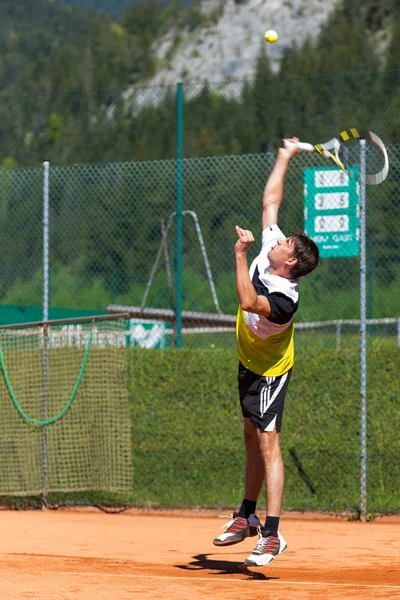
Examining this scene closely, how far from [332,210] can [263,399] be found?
10.6 feet

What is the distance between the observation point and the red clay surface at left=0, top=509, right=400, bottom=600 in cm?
578

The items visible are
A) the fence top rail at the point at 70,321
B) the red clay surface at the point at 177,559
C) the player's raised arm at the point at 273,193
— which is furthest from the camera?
the fence top rail at the point at 70,321

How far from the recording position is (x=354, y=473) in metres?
9.08

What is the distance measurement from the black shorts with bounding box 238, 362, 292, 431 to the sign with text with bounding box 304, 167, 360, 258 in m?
2.95

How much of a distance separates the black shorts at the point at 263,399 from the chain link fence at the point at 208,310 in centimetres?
266

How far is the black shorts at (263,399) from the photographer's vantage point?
6.39 meters

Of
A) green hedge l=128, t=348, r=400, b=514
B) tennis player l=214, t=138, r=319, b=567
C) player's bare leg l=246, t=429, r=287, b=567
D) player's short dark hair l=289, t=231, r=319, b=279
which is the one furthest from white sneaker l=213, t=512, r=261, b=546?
green hedge l=128, t=348, r=400, b=514

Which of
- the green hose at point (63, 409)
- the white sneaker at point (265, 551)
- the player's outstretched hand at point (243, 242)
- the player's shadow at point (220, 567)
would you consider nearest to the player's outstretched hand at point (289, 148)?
the player's outstretched hand at point (243, 242)

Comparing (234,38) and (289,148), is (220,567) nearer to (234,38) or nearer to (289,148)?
(289,148)

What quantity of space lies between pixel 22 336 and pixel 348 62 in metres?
53.7

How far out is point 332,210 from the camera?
9.26m

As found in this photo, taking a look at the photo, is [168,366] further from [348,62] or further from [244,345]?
[348,62]

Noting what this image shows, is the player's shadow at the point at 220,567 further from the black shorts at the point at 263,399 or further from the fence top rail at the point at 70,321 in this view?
the fence top rail at the point at 70,321

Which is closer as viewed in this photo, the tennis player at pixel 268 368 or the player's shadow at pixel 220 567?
the tennis player at pixel 268 368
